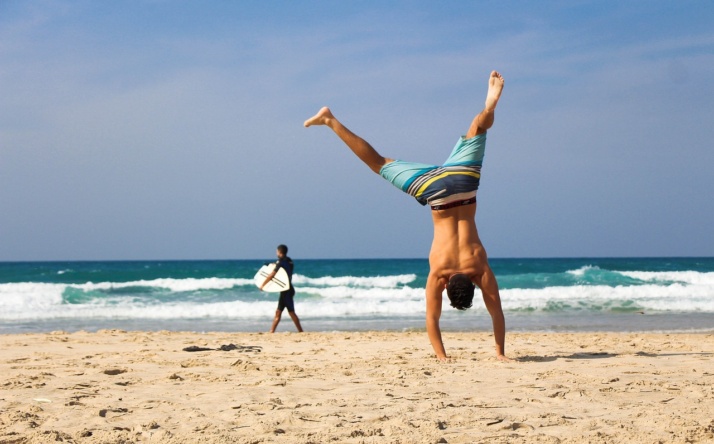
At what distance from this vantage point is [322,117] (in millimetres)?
7109

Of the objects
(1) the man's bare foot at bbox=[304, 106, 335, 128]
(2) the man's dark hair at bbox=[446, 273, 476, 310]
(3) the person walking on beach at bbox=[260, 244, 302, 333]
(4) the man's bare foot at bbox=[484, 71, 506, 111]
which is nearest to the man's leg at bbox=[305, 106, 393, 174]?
(1) the man's bare foot at bbox=[304, 106, 335, 128]

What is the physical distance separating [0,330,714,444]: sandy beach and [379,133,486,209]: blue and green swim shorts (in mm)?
1606

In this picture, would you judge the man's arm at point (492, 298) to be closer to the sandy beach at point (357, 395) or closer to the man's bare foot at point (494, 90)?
the sandy beach at point (357, 395)

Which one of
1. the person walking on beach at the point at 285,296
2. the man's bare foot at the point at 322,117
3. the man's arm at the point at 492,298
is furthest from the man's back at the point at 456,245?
the person walking on beach at the point at 285,296

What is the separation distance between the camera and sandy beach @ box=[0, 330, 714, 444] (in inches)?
159

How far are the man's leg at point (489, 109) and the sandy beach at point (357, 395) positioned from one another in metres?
2.22

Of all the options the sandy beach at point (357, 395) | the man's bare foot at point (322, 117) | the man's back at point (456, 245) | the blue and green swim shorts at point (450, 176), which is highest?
the man's bare foot at point (322, 117)

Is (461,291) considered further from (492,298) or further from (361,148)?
(361,148)

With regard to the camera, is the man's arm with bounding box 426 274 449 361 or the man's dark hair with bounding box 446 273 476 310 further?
the man's arm with bounding box 426 274 449 361

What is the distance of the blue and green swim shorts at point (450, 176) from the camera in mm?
6594

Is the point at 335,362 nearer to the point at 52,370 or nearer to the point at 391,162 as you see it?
the point at 391,162

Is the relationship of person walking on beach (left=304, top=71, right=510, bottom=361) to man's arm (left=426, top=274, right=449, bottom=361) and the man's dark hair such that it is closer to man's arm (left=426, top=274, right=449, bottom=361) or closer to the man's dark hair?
man's arm (left=426, top=274, right=449, bottom=361)

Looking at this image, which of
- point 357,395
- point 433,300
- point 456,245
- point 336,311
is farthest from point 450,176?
point 336,311

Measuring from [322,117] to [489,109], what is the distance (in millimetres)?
1673
